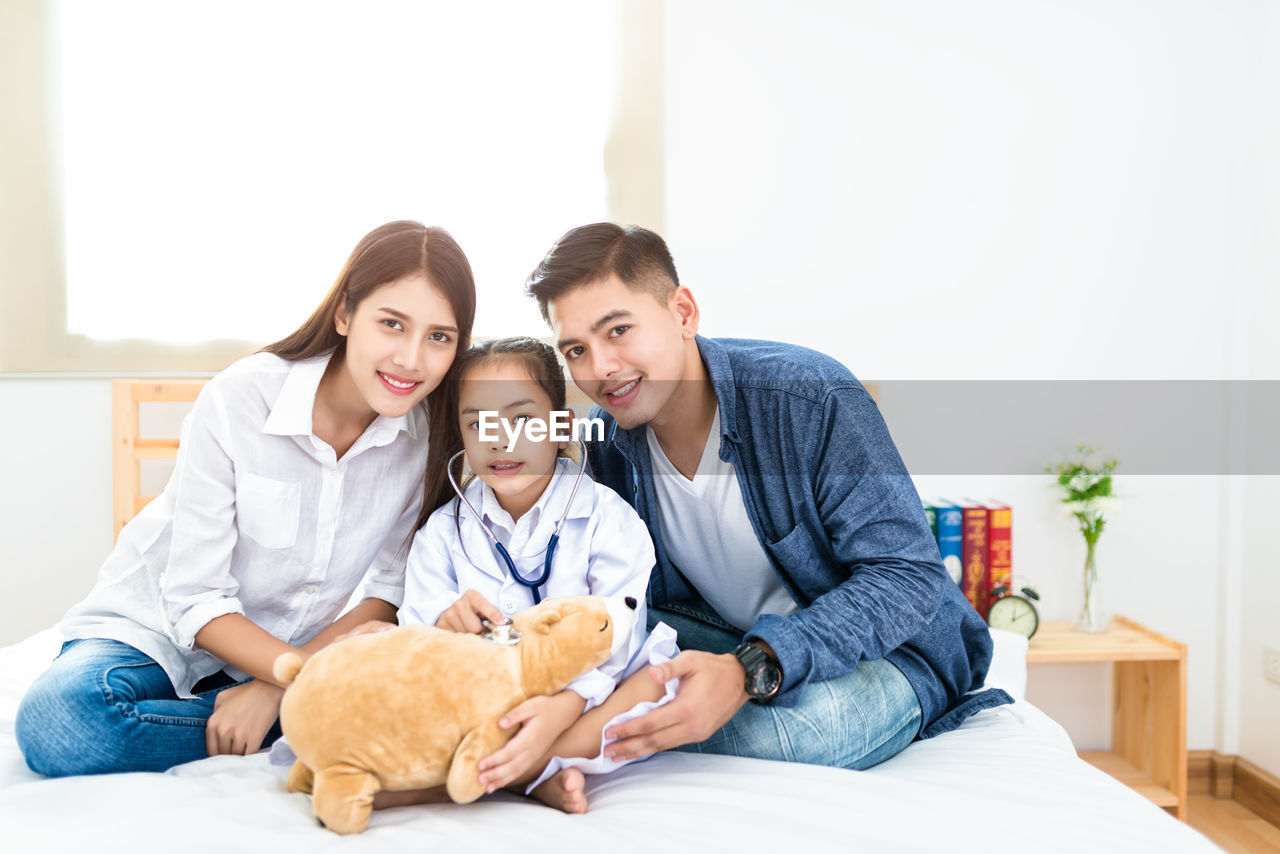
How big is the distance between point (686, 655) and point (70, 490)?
1819mm

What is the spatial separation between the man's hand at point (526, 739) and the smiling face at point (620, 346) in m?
0.45

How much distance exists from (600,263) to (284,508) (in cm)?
59

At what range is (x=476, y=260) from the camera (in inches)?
82.0

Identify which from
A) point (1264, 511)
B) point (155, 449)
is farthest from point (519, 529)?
point (1264, 511)

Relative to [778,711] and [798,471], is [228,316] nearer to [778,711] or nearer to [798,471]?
[798,471]

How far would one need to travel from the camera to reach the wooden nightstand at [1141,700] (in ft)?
6.02

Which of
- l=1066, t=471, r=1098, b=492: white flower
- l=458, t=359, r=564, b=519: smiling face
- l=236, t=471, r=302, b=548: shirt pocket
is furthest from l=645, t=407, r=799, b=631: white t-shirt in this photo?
l=1066, t=471, r=1098, b=492: white flower

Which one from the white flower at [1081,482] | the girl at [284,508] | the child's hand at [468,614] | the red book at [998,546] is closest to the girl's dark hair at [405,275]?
the girl at [284,508]

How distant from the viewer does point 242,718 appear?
1.03 metres

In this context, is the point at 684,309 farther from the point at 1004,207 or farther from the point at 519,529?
the point at 1004,207

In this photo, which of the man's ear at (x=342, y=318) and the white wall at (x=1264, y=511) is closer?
the man's ear at (x=342, y=318)

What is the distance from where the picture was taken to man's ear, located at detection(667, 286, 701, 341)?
122cm

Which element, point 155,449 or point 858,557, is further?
point 155,449

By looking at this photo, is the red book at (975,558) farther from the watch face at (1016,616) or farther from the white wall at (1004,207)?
the white wall at (1004,207)
